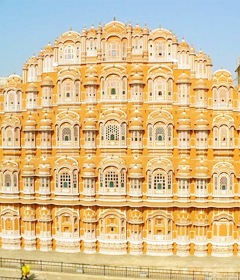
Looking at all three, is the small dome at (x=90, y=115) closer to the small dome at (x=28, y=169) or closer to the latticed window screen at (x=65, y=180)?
the latticed window screen at (x=65, y=180)

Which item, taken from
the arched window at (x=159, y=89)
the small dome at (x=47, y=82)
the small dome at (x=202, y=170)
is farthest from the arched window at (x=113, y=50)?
the small dome at (x=202, y=170)

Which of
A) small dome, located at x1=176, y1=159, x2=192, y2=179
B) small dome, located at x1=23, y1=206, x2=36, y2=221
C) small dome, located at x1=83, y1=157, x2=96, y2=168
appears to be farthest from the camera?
small dome, located at x1=23, y1=206, x2=36, y2=221

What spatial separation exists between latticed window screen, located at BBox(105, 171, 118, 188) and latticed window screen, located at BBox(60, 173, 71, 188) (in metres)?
3.14

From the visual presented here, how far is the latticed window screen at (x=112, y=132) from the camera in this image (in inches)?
1278

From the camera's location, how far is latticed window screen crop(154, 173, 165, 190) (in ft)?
106

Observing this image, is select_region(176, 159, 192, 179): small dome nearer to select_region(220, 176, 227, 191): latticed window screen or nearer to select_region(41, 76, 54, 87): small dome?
select_region(220, 176, 227, 191): latticed window screen

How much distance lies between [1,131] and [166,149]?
14.0 metres

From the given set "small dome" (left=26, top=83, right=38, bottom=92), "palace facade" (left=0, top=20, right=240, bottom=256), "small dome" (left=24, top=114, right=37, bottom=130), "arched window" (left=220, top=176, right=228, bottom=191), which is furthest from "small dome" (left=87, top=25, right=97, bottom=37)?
"arched window" (left=220, top=176, right=228, bottom=191)

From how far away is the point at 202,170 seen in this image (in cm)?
3184

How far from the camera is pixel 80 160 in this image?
33.0m

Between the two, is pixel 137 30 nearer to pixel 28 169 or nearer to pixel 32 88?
pixel 32 88

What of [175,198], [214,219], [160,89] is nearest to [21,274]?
[175,198]

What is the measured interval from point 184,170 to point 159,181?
217 cm

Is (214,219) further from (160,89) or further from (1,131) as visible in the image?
(1,131)
